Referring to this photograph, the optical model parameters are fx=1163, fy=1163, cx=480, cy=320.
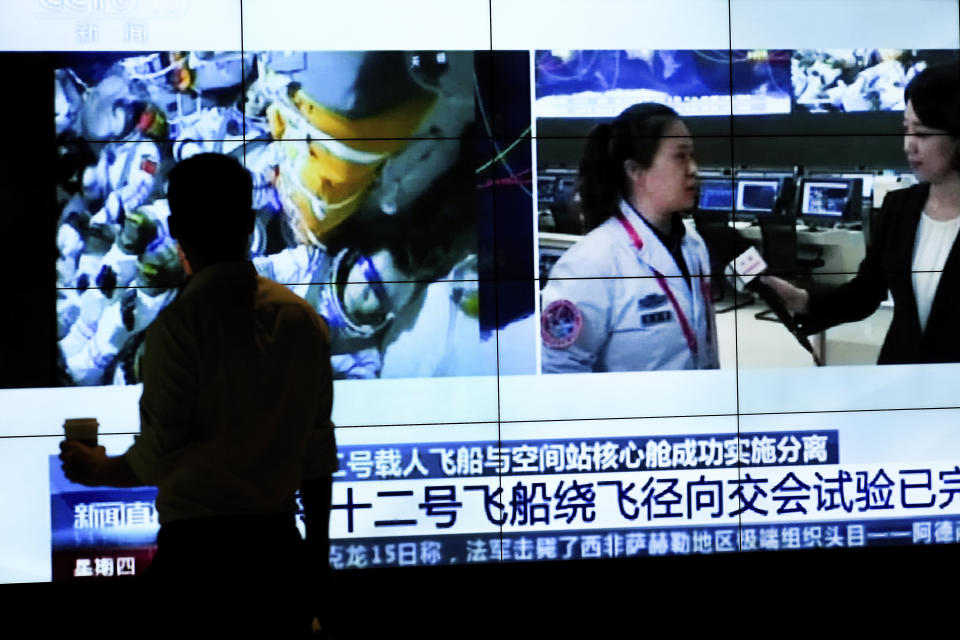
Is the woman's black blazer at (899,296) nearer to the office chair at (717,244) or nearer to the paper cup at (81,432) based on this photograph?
the office chair at (717,244)

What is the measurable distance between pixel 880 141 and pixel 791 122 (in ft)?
1.43

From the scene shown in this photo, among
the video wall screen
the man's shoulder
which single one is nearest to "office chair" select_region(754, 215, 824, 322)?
the video wall screen

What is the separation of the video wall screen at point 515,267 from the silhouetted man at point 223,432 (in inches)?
99.8

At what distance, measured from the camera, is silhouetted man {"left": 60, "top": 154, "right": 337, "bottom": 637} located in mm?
2285

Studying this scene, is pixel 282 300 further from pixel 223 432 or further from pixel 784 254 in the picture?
pixel 784 254

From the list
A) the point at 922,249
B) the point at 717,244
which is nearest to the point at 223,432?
the point at 717,244

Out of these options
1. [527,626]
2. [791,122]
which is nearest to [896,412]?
[791,122]

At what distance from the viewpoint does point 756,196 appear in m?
5.15

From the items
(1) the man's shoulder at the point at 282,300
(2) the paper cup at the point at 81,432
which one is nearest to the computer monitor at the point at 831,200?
(1) the man's shoulder at the point at 282,300

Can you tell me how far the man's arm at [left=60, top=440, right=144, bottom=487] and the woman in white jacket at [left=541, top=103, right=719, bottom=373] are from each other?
113 inches

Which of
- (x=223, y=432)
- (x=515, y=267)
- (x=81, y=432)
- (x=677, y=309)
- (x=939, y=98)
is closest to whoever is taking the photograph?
(x=223, y=432)

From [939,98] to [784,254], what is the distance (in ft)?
3.38

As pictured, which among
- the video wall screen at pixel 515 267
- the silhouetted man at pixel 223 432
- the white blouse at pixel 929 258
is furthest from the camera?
the white blouse at pixel 929 258

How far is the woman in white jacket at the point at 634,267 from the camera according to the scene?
507 cm
